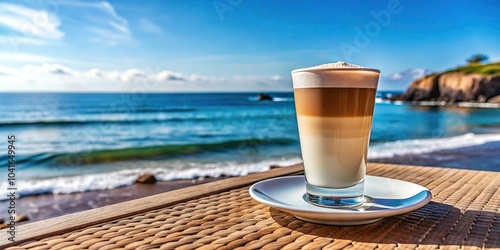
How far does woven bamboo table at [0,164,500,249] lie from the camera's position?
17.3 inches

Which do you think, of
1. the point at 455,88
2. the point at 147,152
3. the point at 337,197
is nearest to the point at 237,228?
the point at 337,197

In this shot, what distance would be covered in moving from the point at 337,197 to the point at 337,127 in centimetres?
10

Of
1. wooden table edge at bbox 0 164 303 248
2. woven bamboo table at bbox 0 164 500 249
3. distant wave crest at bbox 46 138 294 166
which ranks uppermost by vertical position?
wooden table edge at bbox 0 164 303 248

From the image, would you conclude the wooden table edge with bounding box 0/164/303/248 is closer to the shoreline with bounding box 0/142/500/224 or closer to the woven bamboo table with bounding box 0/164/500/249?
the woven bamboo table with bounding box 0/164/500/249

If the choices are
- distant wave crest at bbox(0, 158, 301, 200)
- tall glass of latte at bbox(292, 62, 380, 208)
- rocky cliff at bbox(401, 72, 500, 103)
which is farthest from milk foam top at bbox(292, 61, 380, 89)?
rocky cliff at bbox(401, 72, 500, 103)

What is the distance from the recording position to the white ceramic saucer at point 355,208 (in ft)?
1.52

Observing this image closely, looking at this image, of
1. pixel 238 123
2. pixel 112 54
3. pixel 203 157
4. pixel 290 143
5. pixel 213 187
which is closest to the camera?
pixel 213 187

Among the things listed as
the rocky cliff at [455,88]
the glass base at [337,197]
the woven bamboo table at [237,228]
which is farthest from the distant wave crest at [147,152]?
the rocky cliff at [455,88]

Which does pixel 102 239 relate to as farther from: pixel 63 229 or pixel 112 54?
pixel 112 54

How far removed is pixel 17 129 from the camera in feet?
31.9

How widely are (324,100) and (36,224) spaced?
0.43 m

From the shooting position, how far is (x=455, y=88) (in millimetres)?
22344

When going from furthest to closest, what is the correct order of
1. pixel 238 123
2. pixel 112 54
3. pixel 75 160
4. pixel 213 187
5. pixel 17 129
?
1. pixel 112 54
2. pixel 238 123
3. pixel 17 129
4. pixel 75 160
5. pixel 213 187

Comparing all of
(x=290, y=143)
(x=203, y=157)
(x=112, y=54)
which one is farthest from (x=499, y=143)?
(x=112, y=54)
